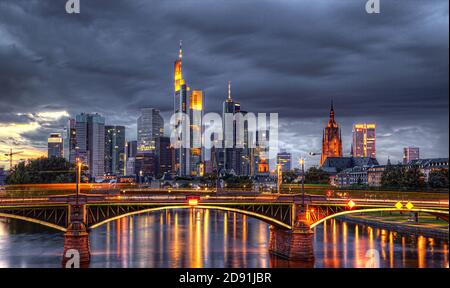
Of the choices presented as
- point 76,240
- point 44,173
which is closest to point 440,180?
point 76,240

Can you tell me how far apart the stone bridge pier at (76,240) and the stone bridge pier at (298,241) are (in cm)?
2581

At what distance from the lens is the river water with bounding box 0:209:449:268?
74500 mm

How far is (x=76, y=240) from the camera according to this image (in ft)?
234

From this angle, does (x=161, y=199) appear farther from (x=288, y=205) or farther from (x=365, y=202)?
(x=365, y=202)

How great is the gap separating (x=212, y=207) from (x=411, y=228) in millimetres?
48736

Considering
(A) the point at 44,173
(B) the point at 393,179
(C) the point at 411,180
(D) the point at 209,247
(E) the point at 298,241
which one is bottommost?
(D) the point at 209,247

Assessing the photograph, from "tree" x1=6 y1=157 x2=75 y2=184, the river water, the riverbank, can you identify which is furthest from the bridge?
"tree" x1=6 y1=157 x2=75 y2=184

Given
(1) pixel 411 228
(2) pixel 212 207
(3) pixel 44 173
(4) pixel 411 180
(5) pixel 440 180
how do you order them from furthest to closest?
(3) pixel 44 173 < (4) pixel 411 180 < (5) pixel 440 180 < (1) pixel 411 228 < (2) pixel 212 207

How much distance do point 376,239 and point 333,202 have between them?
2555 centimetres

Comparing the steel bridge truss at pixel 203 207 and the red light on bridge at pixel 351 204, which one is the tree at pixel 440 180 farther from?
the steel bridge truss at pixel 203 207

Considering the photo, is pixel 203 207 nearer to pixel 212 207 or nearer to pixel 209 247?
pixel 212 207

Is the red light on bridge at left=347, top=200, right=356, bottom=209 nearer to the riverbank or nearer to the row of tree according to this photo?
the riverbank

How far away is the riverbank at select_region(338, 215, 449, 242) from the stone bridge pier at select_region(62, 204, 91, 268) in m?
57.7
